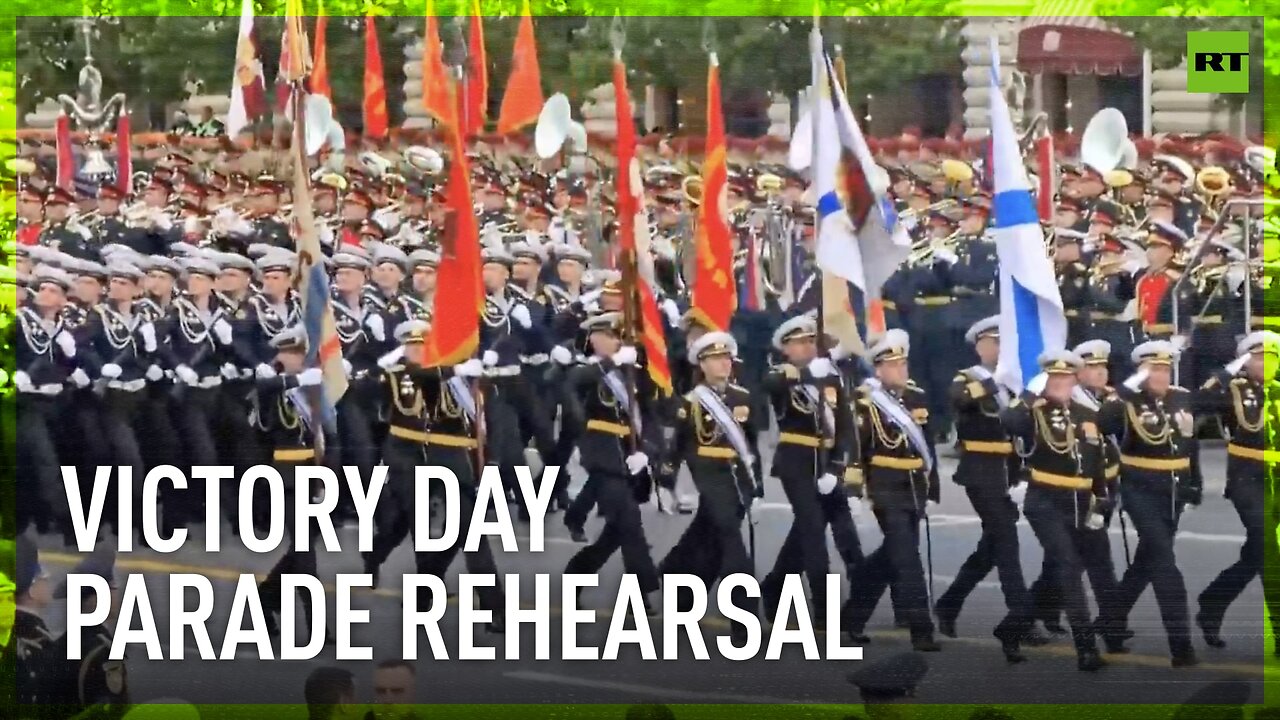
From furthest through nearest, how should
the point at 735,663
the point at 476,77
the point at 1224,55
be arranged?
1. the point at 735,663
2. the point at 476,77
3. the point at 1224,55

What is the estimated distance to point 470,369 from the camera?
493 cm

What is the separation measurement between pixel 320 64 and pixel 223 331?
29.6 inches

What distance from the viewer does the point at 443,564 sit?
16.1 ft

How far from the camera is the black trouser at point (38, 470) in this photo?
4895 mm

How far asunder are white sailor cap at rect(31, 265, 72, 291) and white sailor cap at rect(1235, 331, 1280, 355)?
9.99 ft

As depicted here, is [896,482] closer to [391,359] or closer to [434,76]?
[391,359]

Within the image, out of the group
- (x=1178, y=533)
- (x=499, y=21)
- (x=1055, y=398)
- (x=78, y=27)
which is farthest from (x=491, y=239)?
(x=1178, y=533)

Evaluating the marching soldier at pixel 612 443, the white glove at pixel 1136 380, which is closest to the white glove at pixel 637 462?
the marching soldier at pixel 612 443

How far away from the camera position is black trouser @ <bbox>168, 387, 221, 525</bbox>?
16.0 feet

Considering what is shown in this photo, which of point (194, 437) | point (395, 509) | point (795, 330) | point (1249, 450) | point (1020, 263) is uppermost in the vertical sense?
point (1020, 263)

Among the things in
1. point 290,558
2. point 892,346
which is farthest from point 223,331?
point 892,346

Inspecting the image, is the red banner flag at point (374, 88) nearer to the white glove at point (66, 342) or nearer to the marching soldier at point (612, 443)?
the marching soldier at point (612, 443)

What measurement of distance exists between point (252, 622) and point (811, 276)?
5.67ft

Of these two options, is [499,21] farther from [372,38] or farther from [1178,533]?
[1178,533]
